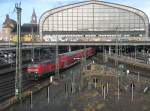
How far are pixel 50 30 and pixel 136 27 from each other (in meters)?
34.0

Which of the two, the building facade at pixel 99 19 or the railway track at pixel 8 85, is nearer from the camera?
the railway track at pixel 8 85

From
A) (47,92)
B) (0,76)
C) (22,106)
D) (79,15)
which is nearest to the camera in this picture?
(22,106)

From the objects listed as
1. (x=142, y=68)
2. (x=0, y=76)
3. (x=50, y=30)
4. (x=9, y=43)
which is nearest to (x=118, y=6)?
(x=50, y=30)

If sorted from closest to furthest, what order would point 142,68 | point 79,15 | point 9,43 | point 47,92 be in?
point 47,92
point 142,68
point 9,43
point 79,15

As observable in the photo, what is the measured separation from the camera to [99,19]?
505 feet

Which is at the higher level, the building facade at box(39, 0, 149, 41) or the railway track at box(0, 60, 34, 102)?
the building facade at box(39, 0, 149, 41)

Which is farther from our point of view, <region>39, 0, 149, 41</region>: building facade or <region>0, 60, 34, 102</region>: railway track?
<region>39, 0, 149, 41</region>: building facade

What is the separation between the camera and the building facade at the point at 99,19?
15300 centimetres

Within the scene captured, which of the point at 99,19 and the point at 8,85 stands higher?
the point at 99,19

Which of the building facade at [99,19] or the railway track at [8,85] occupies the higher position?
the building facade at [99,19]

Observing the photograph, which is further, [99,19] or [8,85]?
[99,19]

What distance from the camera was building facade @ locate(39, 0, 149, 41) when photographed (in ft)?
502

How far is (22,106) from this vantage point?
38906 mm

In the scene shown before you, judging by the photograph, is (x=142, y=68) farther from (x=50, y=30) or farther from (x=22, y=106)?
(x=50, y=30)
